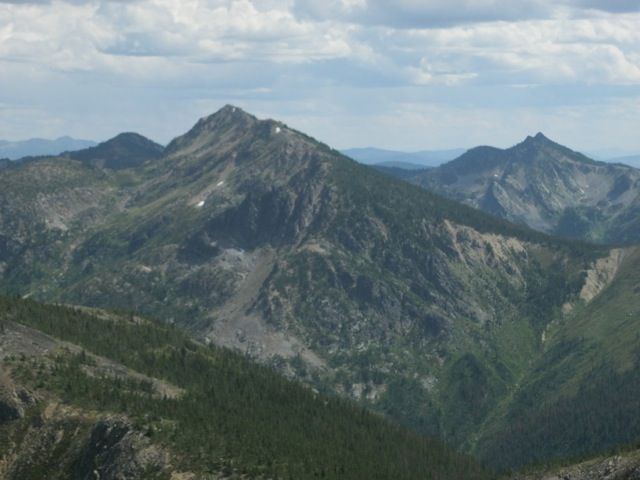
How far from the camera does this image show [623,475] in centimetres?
18162

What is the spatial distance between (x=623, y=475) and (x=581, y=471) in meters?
17.4

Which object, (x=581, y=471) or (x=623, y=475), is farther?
(x=581, y=471)

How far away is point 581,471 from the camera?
198375mm
